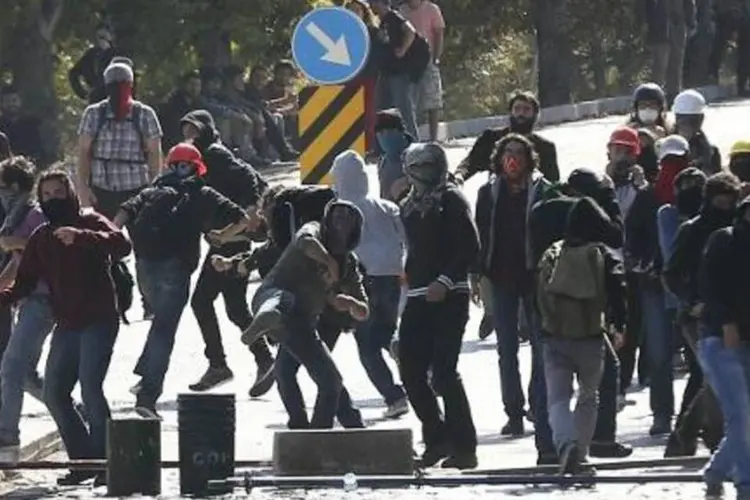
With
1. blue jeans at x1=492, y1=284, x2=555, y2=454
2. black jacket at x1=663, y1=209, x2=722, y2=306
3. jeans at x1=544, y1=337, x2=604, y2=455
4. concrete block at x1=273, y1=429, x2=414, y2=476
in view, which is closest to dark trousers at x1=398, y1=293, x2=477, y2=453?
concrete block at x1=273, y1=429, x2=414, y2=476

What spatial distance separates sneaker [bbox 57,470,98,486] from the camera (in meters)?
18.5

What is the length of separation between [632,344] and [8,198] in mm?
3975

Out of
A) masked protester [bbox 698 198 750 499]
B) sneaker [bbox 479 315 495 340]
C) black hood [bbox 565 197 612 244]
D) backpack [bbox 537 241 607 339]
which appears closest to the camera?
masked protester [bbox 698 198 750 499]

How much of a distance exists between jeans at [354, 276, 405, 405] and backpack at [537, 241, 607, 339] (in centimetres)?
361

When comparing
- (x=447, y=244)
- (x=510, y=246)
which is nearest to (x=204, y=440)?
(x=447, y=244)

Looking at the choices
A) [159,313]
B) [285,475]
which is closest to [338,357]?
[159,313]

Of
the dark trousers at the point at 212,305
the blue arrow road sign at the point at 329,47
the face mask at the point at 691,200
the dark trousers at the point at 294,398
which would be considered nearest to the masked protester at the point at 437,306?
the dark trousers at the point at 294,398

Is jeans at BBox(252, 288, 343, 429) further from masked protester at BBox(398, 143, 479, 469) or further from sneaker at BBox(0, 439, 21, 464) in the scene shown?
sneaker at BBox(0, 439, 21, 464)

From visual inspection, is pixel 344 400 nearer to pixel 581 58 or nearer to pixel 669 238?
pixel 669 238

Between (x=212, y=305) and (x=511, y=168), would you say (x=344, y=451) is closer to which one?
(x=511, y=168)

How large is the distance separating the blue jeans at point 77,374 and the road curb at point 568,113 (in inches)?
782

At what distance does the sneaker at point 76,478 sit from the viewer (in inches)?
729

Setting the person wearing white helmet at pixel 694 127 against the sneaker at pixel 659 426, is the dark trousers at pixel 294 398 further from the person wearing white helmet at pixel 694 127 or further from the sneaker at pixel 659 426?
the person wearing white helmet at pixel 694 127

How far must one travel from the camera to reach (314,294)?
61.9 ft
